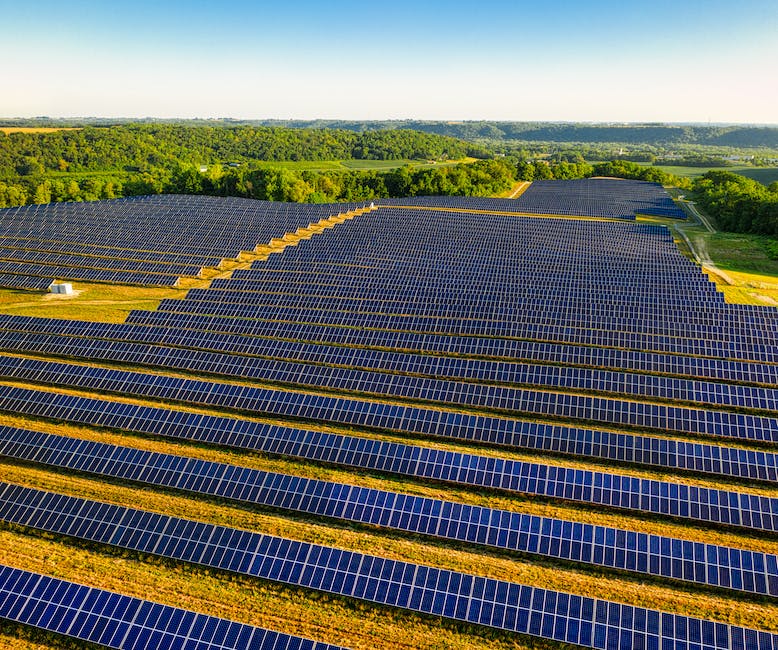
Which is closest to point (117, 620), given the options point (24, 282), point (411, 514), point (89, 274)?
point (411, 514)

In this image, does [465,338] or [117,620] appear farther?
[465,338]

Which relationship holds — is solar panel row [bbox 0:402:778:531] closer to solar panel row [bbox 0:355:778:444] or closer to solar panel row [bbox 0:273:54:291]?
solar panel row [bbox 0:355:778:444]

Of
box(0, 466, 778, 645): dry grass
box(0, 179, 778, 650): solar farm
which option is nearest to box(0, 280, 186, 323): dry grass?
box(0, 179, 778, 650): solar farm

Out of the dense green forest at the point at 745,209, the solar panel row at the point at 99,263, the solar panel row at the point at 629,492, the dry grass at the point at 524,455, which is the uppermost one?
the dense green forest at the point at 745,209

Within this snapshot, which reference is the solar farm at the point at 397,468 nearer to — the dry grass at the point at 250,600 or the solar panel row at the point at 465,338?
the dry grass at the point at 250,600

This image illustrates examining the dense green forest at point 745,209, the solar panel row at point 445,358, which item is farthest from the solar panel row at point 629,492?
the dense green forest at point 745,209

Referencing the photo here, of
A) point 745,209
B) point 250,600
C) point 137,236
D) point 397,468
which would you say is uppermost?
point 745,209

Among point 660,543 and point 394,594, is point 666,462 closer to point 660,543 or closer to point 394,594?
point 660,543

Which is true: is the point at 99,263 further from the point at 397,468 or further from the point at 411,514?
the point at 411,514
